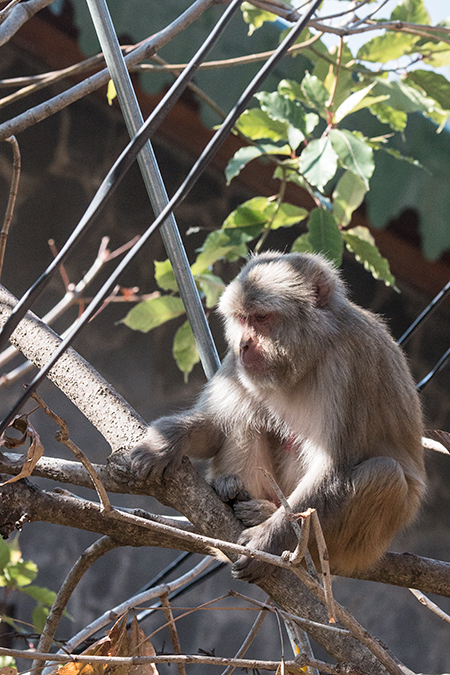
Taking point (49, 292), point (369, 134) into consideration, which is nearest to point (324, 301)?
point (369, 134)

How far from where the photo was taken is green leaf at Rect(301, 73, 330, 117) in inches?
96.8

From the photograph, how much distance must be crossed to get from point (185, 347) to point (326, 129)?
105cm

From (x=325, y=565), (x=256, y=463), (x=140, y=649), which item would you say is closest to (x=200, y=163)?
(x=325, y=565)

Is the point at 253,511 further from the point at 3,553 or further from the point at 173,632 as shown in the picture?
the point at 3,553

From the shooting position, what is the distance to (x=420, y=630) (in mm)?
5613

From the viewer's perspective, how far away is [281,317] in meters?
2.03

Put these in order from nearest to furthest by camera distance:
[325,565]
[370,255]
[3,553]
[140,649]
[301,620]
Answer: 1. [325,565]
2. [301,620]
3. [140,649]
4. [3,553]
5. [370,255]

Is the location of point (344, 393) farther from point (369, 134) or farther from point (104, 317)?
point (104, 317)

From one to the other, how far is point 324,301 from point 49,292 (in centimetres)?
281

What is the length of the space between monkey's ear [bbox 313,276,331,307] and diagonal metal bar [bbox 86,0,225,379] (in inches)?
15.0

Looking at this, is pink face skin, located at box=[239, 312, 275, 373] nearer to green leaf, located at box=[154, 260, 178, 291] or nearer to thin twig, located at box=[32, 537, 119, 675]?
thin twig, located at box=[32, 537, 119, 675]

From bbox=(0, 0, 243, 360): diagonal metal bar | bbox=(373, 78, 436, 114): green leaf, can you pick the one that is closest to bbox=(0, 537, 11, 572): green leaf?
bbox=(0, 0, 243, 360): diagonal metal bar

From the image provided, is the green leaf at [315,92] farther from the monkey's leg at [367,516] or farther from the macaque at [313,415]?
the monkey's leg at [367,516]

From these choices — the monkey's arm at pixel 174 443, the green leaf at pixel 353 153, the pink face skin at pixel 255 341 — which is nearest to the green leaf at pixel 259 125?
the green leaf at pixel 353 153
